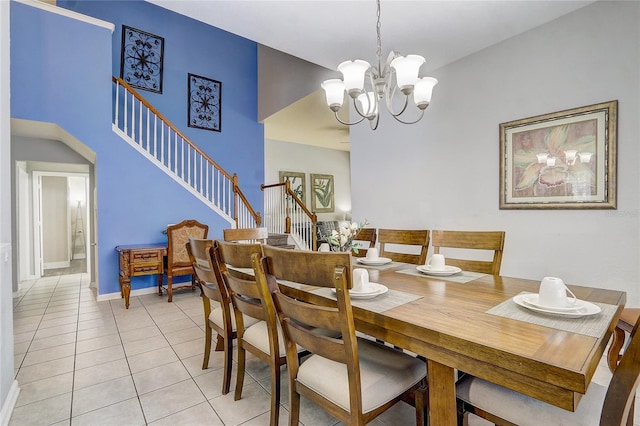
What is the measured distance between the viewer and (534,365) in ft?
2.62

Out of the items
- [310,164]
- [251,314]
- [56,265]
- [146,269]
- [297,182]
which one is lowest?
[56,265]

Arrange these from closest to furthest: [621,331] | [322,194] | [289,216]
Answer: [621,331] < [289,216] < [322,194]

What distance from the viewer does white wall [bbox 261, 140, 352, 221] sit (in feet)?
26.4

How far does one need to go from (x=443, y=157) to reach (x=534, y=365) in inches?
115

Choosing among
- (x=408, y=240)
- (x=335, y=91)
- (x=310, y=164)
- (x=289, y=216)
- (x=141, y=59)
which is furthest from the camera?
(x=310, y=164)

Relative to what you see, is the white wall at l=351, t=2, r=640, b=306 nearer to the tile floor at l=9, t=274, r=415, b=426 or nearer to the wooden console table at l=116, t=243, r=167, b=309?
the tile floor at l=9, t=274, r=415, b=426

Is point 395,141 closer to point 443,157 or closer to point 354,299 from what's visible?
point 443,157

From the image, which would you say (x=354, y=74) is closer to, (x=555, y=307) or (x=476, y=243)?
(x=476, y=243)

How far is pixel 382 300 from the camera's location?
52.9 inches

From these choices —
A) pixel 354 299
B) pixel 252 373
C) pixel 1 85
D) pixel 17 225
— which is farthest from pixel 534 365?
pixel 17 225

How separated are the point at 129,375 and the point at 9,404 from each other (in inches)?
22.9

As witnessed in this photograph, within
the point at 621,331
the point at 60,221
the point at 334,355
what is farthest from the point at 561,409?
the point at 60,221

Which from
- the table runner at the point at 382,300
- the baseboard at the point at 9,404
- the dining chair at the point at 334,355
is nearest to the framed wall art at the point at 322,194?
the baseboard at the point at 9,404

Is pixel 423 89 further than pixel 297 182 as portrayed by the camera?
No
